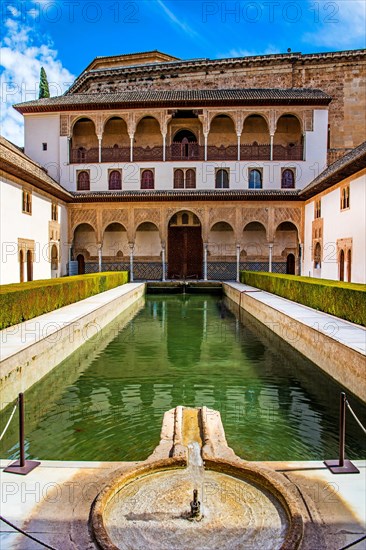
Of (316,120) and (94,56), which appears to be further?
(94,56)

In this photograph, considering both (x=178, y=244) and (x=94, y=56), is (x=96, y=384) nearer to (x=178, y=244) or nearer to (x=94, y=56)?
(x=178, y=244)

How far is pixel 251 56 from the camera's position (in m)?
34.8

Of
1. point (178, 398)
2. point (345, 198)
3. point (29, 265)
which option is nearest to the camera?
point (178, 398)

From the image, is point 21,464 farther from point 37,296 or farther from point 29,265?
point 29,265

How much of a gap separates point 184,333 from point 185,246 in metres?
18.6

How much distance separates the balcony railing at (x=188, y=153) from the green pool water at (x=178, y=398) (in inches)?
764

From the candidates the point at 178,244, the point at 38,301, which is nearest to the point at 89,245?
the point at 178,244

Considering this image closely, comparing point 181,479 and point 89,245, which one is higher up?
point 89,245

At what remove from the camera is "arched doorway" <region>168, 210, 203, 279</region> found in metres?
31.5

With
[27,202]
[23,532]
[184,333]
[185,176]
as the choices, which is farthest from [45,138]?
[23,532]

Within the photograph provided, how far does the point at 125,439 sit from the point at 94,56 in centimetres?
4210

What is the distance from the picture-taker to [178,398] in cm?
760

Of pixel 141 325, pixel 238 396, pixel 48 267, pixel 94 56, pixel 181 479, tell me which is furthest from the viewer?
pixel 94 56

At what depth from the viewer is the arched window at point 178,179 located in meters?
29.8
